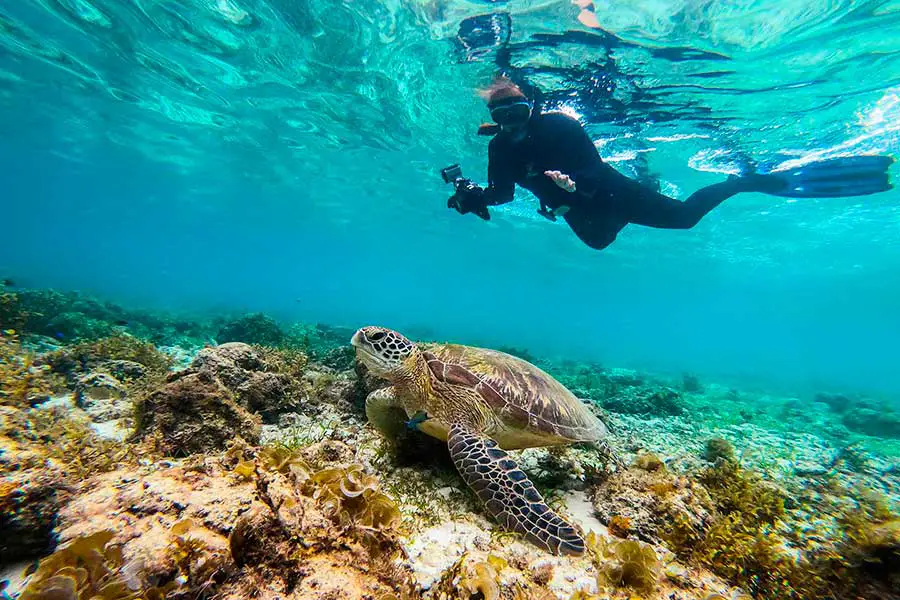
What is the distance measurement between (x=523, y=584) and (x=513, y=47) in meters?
10.9

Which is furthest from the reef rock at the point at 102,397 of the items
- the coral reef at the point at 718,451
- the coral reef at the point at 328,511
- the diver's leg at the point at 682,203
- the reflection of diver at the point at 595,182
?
the diver's leg at the point at 682,203

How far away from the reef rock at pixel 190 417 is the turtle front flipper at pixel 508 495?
1.82 m

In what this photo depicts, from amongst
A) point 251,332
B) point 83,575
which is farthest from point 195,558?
point 251,332

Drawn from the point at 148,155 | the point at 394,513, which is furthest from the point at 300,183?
the point at 394,513

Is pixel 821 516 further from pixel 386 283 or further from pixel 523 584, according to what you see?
pixel 386 283

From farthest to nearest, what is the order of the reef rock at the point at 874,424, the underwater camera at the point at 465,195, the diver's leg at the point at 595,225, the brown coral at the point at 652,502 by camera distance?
the reef rock at the point at 874,424 < the diver's leg at the point at 595,225 < the underwater camera at the point at 465,195 < the brown coral at the point at 652,502

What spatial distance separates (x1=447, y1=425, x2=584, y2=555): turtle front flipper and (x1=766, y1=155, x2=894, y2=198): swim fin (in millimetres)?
9736

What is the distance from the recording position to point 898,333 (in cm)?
7081

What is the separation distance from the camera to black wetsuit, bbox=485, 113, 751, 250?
772cm

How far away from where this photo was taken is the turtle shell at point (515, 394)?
3164 millimetres

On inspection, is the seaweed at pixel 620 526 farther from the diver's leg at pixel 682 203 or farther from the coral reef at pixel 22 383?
the diver's leg at pixel 682 203

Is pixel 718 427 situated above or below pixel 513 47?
below

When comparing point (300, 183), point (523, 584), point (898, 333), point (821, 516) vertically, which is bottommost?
point (523, 584)

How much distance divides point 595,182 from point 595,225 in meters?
0.98
